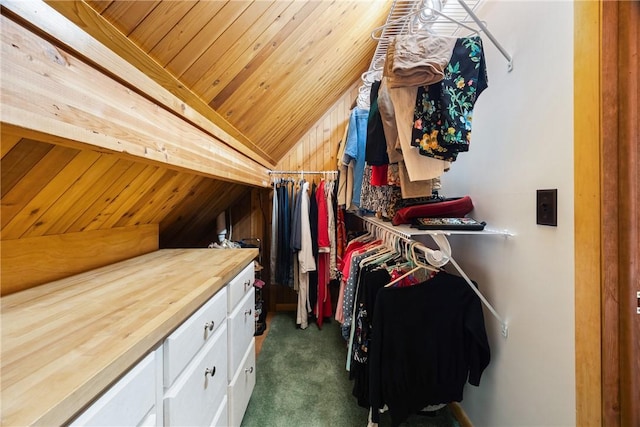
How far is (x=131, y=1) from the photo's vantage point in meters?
0.61

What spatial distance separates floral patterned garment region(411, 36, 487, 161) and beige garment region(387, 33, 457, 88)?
6 cm

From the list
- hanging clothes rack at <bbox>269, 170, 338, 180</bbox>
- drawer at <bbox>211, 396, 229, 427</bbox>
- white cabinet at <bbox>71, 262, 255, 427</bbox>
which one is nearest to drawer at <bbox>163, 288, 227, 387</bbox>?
white cabinet at <bbox>71, 262, 255, 427</bbox>

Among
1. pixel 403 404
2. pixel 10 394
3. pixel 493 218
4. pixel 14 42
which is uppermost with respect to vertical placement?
pixel 14 42

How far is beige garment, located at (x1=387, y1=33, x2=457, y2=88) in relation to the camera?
Result: 78 centimetres

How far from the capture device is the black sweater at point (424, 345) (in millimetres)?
1030

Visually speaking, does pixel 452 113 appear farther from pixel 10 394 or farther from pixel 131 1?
pixel 10 394

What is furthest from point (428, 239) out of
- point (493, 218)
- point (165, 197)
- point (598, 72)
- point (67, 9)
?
point (67, 9)

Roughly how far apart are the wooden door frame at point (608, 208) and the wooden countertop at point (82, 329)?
4.11 ft

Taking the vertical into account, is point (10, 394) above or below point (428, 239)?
below

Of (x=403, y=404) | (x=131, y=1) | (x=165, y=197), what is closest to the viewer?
(x=131, y=1)

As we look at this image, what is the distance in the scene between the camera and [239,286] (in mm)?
1255

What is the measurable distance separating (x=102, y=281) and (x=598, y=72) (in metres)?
1.83

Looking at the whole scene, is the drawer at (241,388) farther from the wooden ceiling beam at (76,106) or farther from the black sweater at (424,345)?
the wooden ceiling beam at (76,106)

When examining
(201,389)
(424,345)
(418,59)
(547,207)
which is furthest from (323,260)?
(418,59)
